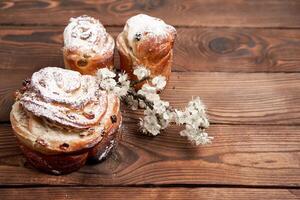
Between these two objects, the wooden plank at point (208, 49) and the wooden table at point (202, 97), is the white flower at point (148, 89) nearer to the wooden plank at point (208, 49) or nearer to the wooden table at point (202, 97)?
the wooden table at point (202, 97)

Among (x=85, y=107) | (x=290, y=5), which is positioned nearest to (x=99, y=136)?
(x=85, y=107)

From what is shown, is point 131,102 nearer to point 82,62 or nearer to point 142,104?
point 142,104

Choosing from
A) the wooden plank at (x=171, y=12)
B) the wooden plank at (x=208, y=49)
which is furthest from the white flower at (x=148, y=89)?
the wooden plank at (x=171, y=12)

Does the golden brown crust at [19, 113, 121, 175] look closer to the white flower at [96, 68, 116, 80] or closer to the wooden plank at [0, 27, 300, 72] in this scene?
the white flower at [96, 68, 116, 80]

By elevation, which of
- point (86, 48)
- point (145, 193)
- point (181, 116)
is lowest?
point (145, 193)

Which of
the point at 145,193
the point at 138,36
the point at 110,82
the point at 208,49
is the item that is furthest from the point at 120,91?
the point at 208,49

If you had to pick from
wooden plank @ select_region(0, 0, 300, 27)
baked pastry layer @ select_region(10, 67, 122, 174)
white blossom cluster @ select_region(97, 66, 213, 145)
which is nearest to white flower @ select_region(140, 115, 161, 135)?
white blossom cluster @ select_region(97, 66, 213, 145)

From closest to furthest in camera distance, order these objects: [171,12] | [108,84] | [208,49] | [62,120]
Result: [62,120] < [108,84] < [208,49] < [171,12]
